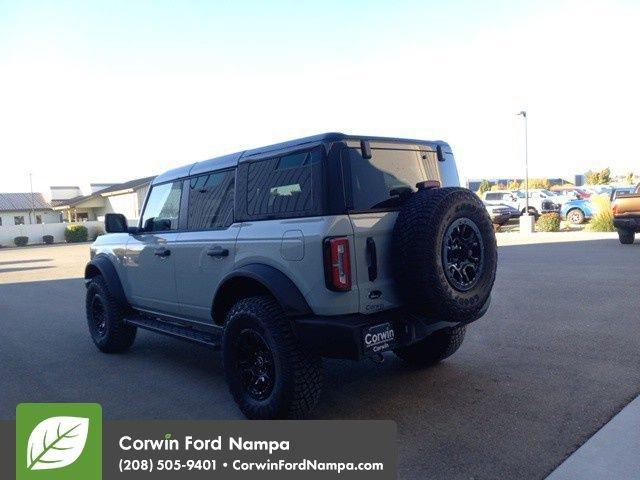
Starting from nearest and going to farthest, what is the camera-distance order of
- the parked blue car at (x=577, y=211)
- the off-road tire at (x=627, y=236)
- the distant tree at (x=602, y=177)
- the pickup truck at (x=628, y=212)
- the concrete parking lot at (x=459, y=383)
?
the concrete parking lot at (x=459, y=383)
the pickup truck at (x=628, y=212)
the off-road tire at (x=627, y=236)
the parked blue car at (x=577, y=211)
the distant tree at (x=602, y=177)

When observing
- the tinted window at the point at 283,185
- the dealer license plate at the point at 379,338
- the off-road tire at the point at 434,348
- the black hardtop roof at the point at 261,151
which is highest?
the black hardtop roof at the point at 261,151

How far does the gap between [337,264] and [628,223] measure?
1401 centimetres

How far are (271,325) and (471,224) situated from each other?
64.5 inches

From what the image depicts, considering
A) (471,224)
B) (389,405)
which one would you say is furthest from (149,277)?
(471,224)

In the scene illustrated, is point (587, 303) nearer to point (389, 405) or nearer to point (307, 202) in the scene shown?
point (389, 405)

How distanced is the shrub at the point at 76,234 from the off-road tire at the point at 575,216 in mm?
35017

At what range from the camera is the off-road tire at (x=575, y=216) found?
24.8 meters

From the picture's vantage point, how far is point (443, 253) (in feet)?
11.9

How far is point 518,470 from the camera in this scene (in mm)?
3088

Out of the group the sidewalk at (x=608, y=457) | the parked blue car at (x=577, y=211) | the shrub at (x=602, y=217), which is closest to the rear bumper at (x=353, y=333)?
the sidewalk at (x=608, y=457)

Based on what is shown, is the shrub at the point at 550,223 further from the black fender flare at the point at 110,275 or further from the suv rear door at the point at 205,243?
the suv rear door at the point at 205,243

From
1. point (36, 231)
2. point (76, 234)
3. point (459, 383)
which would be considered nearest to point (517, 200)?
point (459, 383)

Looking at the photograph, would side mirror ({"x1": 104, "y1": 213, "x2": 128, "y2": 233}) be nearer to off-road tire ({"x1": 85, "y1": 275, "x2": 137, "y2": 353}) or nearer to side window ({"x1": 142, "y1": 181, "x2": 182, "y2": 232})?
side window ({"x1": 142, "y1": 181, "x2": 182, "y2": 232})

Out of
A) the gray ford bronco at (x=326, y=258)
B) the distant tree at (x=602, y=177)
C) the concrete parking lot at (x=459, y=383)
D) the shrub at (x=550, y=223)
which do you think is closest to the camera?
the concrete parking lot at (x=459, y=383)
